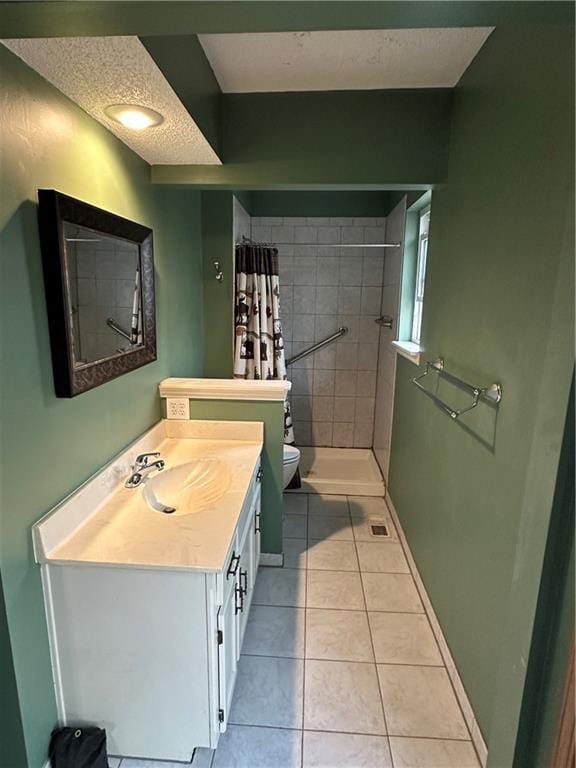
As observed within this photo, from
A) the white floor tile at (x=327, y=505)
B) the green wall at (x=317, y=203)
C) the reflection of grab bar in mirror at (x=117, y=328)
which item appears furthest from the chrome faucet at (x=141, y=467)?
the green wall at (x=317, y=203)

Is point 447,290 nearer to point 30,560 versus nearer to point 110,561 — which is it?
point 110,561

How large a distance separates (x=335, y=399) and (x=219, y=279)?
1.57 metres

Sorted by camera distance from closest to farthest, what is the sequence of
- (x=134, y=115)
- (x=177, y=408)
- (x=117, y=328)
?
(x=134, y=115) < (x=117, y=328) < (x=177, y=408)

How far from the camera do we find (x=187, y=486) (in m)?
1.87

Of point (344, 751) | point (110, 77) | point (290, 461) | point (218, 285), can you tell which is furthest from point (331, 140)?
point (344, 751)

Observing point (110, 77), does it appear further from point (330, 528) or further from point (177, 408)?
point (330, 528)

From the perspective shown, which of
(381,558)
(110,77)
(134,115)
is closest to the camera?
(110,77)

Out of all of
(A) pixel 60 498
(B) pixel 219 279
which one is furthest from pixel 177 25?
(B) pixel 219 279

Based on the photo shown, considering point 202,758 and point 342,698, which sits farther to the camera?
point 342,698

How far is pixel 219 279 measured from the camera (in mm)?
2934

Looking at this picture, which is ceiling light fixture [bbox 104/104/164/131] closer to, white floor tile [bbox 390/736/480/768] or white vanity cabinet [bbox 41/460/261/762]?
white vanity cabinet [bbox 41/460/261/762]

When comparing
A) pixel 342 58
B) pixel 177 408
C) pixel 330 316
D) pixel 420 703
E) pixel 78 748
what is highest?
pixel 342 58

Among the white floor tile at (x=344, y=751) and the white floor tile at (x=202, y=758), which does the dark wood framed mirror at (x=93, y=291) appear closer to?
the white floor tile at (x=202, y=758)

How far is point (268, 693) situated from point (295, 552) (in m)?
0.91
